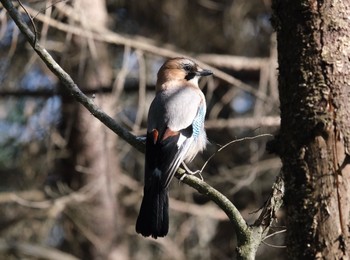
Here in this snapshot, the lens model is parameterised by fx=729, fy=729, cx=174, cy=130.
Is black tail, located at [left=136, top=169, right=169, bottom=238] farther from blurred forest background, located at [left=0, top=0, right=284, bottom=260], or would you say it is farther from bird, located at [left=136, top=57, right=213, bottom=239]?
blurred forest background, located at [left=0, top=0, right=284, bottom=260]

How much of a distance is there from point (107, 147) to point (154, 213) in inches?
129

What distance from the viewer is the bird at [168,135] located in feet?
12.5

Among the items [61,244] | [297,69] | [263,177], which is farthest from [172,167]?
[263,177]

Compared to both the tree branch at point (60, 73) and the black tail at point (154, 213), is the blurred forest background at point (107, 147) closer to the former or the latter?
the black tail at point (154, 213)

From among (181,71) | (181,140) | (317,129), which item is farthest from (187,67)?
(317,129)

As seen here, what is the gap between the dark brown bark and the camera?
2.77 metres

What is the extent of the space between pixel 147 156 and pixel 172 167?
0.52 feet

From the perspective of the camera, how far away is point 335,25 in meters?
2.88

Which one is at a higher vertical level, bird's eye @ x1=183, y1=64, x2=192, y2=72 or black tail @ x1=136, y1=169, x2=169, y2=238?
bird's eye @ x1=183, y1=64, x2=192, y2=72

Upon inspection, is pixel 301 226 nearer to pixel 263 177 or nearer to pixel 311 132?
pixel 311 132

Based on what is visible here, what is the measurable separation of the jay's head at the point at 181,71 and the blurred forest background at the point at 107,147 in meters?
0.97

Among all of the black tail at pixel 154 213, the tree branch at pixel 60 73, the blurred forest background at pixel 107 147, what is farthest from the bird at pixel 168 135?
the blurred forest background at pixel 107 147

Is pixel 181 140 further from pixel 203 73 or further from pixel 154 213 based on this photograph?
pixel 203 73

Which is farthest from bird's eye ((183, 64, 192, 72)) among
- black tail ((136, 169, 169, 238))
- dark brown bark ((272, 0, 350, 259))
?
dark brown bark ((272, 0, 350, 259))
